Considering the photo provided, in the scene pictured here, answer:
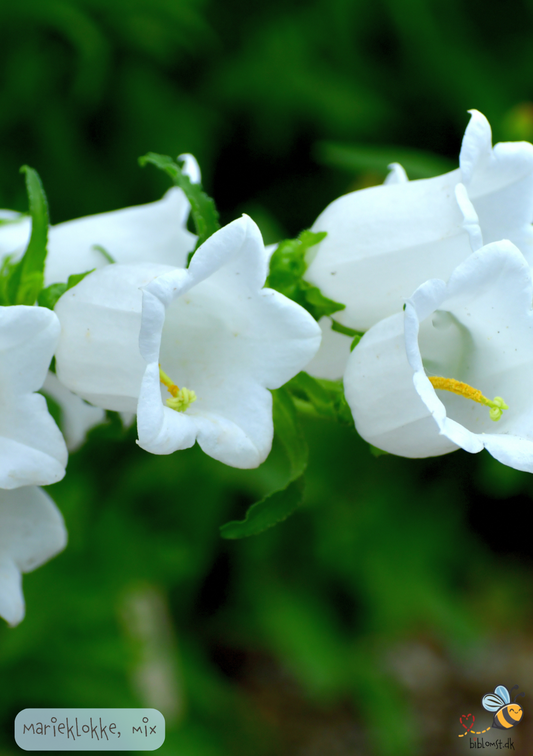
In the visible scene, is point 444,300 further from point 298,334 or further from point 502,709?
point 502,709

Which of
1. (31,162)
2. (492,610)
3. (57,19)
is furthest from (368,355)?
(492,610)

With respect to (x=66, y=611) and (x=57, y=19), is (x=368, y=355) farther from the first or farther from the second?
(x=57, y=19)

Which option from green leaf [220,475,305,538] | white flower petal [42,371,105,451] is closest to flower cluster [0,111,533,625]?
green leaf [220,475,305,538]

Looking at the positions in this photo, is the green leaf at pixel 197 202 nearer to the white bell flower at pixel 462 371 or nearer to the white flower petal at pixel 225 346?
the white flower petal at pixel 225 346

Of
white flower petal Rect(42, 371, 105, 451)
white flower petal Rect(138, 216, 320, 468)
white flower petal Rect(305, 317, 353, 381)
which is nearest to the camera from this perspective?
white flower petal Rect(138, 216, 320, 468)

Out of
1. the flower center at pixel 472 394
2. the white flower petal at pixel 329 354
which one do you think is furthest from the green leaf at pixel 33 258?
the flower center at pixel 472 394

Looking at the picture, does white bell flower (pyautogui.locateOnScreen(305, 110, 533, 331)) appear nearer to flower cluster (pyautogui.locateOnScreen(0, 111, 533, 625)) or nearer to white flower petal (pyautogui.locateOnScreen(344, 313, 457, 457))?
flower cluster (pyautogui.locateOnScreen(0, 111, 533, 625))
